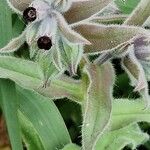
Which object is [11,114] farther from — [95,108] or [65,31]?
[65,31]

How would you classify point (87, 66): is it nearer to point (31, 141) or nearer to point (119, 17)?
point (119, 17)

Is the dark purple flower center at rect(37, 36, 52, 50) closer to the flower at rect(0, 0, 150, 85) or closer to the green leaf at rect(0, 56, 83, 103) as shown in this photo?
the flower at rect(0, 0, 150, 85)

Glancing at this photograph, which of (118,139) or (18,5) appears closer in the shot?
(18,5)

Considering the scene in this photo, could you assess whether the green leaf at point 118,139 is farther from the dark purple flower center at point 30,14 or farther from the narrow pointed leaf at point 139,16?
the dark purple flower center at point 30,14

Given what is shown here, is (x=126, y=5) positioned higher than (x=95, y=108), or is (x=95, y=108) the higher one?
(x=126, y=5)

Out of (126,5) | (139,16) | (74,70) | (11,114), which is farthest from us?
(126,5)

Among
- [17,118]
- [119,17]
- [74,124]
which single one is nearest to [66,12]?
[119,17]

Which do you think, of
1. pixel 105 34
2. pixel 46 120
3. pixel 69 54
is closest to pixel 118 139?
pixel 46 120
